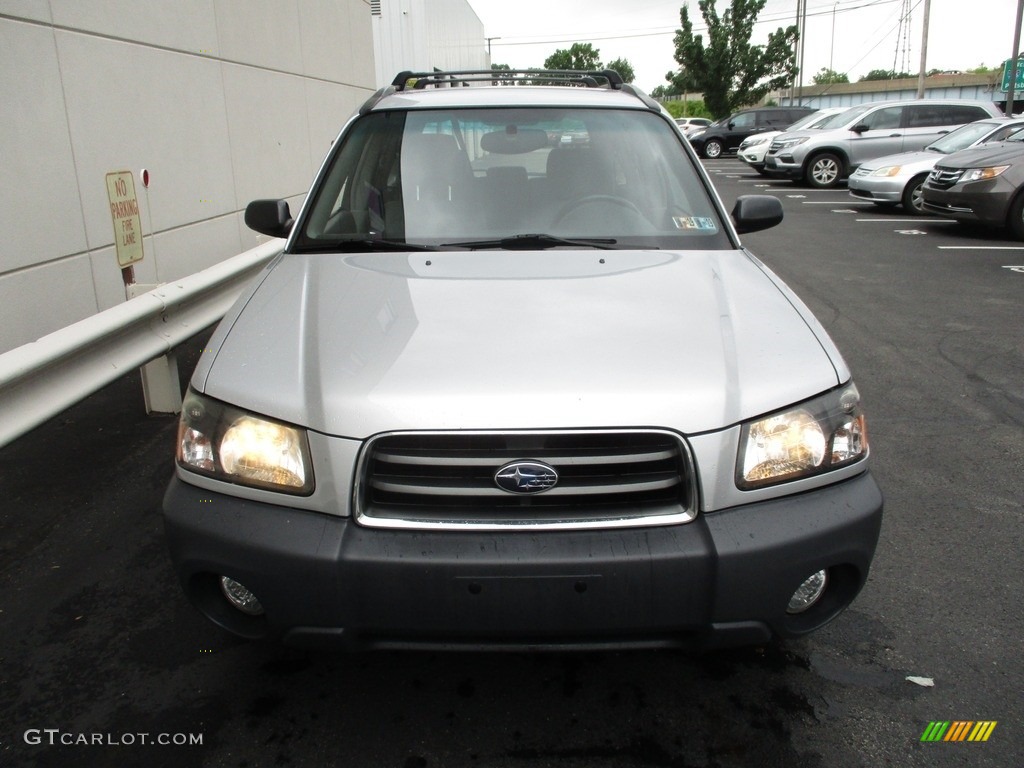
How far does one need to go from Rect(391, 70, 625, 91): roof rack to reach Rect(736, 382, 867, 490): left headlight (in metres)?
2.73

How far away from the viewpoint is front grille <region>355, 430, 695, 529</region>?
2084mm

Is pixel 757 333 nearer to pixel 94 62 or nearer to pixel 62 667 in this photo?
pixel 62 667

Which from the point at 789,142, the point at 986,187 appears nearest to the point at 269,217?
the point at 986,187

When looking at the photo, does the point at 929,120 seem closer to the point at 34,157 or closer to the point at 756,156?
the point at 756,156

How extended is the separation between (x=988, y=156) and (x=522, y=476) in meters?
11.8

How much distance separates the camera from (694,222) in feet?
10.8

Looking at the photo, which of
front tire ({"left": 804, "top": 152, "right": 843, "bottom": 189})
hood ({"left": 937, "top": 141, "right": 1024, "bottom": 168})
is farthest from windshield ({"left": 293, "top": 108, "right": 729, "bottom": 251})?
front tire ({"left": 804, "top": 152, "right": 843, "bottom": 189})

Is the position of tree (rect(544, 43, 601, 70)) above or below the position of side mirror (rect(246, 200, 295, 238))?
above

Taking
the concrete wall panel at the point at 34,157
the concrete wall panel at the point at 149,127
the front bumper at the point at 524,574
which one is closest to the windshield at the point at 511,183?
the front bumper at the point at 524,574

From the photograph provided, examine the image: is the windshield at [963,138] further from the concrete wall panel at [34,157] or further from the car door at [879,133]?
the concrete wall panel at [34,157]

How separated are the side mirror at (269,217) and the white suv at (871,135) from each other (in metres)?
17.4

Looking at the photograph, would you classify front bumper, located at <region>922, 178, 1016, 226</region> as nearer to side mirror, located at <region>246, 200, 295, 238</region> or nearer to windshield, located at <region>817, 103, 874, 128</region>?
windshield, located at <region>817, 103, 874, 128</region>

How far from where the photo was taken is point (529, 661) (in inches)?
104

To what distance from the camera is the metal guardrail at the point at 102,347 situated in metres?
3.29
